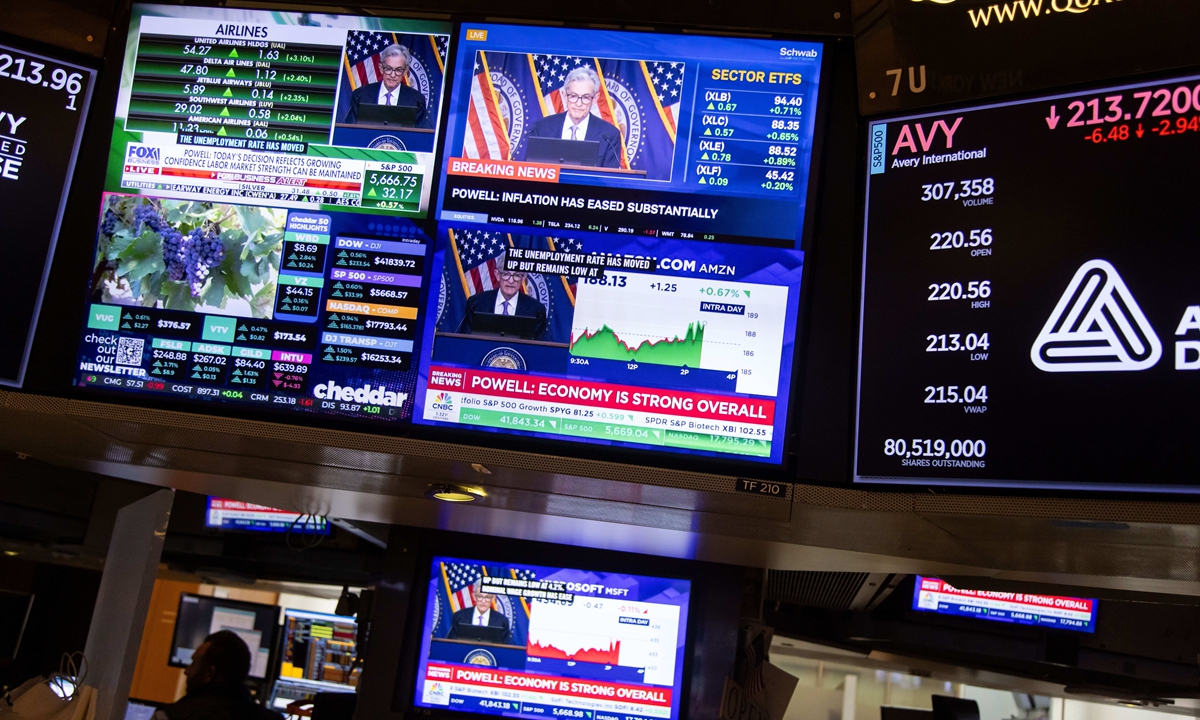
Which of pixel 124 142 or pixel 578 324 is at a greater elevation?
pixel 124 142

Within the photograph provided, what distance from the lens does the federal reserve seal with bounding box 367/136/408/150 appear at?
10.9 feet

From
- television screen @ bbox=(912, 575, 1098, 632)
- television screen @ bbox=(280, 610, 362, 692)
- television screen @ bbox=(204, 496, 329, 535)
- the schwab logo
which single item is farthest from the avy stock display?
television screen @ bbox=(280, 610, 362, 692)

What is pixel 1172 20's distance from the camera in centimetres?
275

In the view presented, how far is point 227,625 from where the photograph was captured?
8680 mm

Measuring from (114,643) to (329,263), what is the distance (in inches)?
58.8

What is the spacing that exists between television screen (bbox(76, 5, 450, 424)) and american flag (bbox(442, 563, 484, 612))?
5.88 ft

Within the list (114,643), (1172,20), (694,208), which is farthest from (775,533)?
(114,643)

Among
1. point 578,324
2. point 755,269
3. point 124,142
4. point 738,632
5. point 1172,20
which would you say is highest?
point 1172,20

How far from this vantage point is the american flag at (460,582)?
186 inches

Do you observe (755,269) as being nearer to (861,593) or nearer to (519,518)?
(519,518)

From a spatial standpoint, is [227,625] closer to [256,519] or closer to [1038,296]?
[256,519]

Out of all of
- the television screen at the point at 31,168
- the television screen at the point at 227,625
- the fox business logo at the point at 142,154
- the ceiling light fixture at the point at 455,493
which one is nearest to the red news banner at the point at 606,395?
the ceiling light fixture at the point at 455,493

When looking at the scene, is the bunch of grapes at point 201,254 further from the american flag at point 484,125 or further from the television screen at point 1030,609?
the television screen at point 1030,609

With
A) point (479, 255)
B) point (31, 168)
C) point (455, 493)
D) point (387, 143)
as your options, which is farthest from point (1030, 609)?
point (31, 168)
